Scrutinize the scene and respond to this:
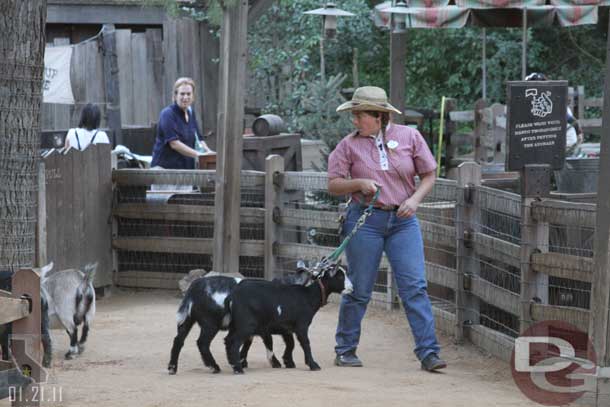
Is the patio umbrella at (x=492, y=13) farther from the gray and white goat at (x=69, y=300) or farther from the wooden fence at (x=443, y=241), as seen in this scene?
the gray and white goat at (x=69, y=300)

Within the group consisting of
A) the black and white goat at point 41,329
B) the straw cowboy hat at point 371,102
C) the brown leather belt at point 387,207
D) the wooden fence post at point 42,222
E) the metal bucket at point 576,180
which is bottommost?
the black and white goat at point 41,329

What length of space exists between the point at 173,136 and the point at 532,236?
5.17 m

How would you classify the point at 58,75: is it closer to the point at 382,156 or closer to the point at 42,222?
the point at 42,222

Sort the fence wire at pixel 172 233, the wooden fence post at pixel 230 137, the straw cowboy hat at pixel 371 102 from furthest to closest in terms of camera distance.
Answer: the fence wire at pixel 172 233
the wooden fence post at pixel 230 137
the straw cowboy hat at pixel 371 102

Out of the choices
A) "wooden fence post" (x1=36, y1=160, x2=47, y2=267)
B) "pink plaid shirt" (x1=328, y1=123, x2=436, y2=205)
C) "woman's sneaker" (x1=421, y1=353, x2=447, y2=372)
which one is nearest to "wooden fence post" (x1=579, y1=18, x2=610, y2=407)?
"woman's sneaker" (x1=421, y1=353, x2=447, y2=372)

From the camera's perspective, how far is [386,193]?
8016 mm

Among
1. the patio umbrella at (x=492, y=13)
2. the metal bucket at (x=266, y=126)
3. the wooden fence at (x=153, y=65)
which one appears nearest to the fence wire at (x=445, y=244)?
the metal bucket at (x=266, y=126)

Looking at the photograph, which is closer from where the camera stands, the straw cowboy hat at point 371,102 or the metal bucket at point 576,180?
the straw cowboy hat at point 371,102

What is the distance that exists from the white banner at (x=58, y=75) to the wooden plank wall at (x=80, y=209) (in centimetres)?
478

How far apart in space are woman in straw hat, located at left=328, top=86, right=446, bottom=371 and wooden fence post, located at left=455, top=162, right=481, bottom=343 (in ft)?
3.73

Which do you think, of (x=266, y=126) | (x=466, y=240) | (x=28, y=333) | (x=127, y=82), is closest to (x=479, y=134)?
(x=266, y=126)

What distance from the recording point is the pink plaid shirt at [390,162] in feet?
26.3

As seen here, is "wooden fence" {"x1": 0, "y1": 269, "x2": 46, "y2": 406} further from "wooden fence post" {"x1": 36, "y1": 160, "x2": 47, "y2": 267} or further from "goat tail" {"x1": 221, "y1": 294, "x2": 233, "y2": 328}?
"wooden fence post" {"x1": 36, "y1": 160, "x2": 47, "y2": 267}

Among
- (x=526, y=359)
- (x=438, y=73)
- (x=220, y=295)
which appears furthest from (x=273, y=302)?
(x=438, y=73)
